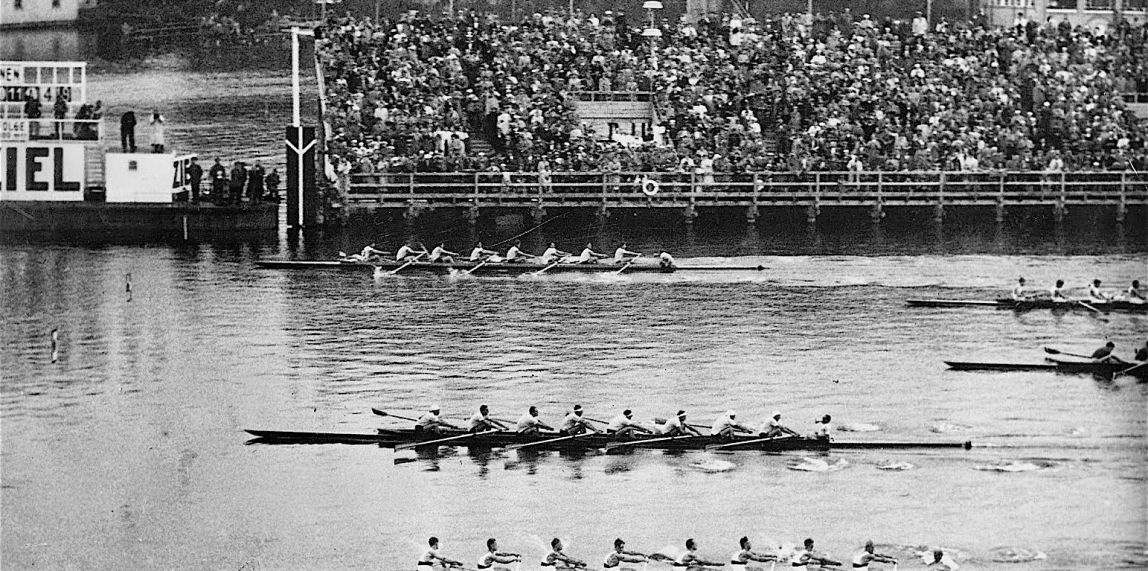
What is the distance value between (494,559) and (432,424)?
7.30 meters

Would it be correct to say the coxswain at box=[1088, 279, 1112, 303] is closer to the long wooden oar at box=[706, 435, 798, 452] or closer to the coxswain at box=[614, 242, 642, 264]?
the coxswain at box=[614, 242, 642, 264]

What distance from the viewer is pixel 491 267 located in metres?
57.4

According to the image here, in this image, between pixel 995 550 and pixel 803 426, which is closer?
pixel 995 550

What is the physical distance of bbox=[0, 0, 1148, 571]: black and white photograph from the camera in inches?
1356

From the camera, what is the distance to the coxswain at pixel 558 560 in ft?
103

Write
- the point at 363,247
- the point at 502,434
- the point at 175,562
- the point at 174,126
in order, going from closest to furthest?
the point at 175,562
the point at 502,434
the point at 363,247
the point at 174,126

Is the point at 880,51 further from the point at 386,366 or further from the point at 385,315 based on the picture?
the point at 386,366

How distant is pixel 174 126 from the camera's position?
78062 mm

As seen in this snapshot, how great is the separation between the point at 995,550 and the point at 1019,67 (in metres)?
38.8

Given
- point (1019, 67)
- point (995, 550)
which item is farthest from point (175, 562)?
point (1019, 67)

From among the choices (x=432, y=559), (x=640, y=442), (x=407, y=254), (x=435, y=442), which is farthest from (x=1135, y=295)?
(x=432, y=559)

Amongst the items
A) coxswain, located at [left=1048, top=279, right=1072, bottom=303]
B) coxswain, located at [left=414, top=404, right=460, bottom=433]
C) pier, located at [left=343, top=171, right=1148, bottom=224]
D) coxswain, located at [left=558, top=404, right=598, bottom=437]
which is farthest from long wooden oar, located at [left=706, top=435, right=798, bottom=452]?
pier, located at [left=343, top=171, right=1148, bottom=224]

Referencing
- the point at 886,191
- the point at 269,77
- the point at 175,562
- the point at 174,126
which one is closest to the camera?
the point at 175,562

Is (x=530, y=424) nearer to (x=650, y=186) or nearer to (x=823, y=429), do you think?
(x=823, y=429)
